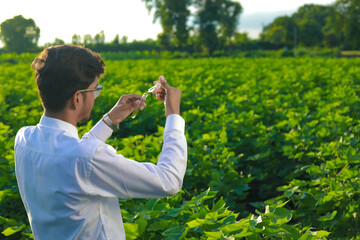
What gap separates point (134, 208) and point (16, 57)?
2895cm

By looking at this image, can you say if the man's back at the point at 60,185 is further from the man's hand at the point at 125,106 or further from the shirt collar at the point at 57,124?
the man's hand at the point at 125,106

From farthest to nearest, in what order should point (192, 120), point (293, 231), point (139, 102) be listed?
point (192, 120)
point (139, 102)
point (293, 231)

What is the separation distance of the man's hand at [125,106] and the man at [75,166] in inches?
20.3

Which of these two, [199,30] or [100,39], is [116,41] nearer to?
[100,39]

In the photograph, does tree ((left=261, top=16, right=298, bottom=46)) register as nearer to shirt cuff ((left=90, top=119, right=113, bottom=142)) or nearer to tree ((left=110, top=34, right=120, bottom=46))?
tree ((left=110, top=34, right=120, bottom=46))

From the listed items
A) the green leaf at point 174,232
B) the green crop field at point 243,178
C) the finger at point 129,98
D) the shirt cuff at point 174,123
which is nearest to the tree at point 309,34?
the green crop field at point 243,178

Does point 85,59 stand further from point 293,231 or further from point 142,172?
point 293,231

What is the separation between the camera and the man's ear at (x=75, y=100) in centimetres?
158

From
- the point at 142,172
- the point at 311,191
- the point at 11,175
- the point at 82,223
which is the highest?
the point at 142,172

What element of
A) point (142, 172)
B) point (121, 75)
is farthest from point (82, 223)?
point (121, 75)

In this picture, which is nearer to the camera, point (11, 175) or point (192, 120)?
point (11, 175)

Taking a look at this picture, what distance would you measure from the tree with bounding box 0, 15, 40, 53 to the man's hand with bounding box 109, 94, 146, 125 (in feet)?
187

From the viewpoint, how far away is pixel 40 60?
157 centimetres

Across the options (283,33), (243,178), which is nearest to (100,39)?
(283,33)
